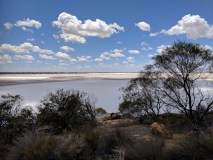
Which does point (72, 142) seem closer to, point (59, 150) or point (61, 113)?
point (59, 150)

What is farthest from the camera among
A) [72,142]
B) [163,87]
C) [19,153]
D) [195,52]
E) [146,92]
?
[146,92]

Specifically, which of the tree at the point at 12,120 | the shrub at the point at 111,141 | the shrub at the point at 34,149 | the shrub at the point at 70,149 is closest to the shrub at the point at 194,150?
the shrub at the point at 111,141

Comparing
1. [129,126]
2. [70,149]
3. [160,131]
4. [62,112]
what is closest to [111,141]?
[70,149]

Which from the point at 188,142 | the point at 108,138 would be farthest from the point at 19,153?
the point at 188,142

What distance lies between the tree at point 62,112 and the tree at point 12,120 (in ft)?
2.67

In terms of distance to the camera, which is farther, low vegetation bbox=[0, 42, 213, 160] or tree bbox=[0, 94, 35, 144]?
tree bbox=[0, 94, 35, 144]

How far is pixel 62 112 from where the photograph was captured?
16781 mm

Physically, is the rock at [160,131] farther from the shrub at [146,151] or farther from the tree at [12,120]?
the tree at [12,120]

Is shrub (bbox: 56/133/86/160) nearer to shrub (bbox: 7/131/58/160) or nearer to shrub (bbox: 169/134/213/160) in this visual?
shrub (bbox: 7/131/58/160)

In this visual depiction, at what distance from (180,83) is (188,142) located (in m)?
11.6

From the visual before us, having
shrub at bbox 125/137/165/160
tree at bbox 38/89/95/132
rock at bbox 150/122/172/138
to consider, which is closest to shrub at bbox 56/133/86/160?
shrub at bbox 125/137/165/160

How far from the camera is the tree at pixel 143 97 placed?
73.2 ft

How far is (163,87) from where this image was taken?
21234 mm

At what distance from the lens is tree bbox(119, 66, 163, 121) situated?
22.3 metres
